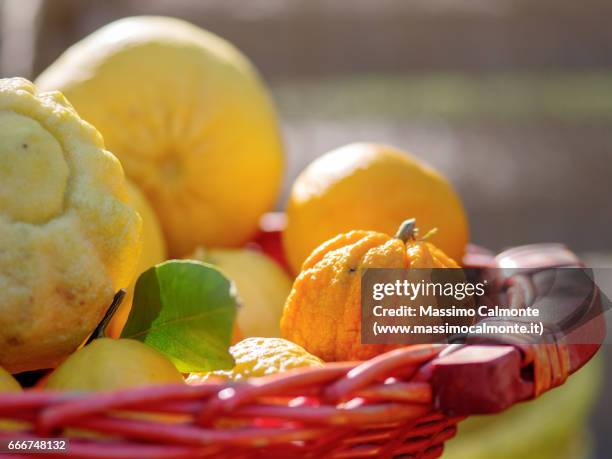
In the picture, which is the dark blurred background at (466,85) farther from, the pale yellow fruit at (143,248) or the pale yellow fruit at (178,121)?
the pale yellow fruit at (143,248)

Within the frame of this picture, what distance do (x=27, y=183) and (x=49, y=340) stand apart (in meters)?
0.10

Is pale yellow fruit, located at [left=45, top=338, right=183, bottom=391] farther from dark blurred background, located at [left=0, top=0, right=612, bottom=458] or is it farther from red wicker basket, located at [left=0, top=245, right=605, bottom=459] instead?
dark blurred background, located at [left=0, top=0, right=612, bottom=458]

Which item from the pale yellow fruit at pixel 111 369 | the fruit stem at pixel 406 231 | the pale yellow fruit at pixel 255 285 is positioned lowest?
the pale yellow fruit at pixel 255 285

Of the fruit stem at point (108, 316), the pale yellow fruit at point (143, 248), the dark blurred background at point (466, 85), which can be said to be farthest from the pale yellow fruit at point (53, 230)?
the dark blurred background at point (466, 85)

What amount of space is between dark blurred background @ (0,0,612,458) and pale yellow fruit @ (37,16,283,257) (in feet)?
3.71

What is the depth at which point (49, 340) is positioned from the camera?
53 cm

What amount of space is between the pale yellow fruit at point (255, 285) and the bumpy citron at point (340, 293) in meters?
0.13

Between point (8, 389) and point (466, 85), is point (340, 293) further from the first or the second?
point (466, 85)

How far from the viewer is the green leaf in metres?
0.50

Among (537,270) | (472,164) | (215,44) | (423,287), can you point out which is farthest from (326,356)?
(472,164)

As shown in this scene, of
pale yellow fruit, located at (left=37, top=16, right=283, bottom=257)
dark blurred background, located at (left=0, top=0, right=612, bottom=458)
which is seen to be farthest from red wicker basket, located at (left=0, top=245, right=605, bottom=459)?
dark blurred background, located at (left=0, top=0, right=612, bottom=458)

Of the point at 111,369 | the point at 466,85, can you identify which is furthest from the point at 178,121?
the point at 466,85

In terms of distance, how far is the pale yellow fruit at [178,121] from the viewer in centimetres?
85

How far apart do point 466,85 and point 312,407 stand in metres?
1.66
